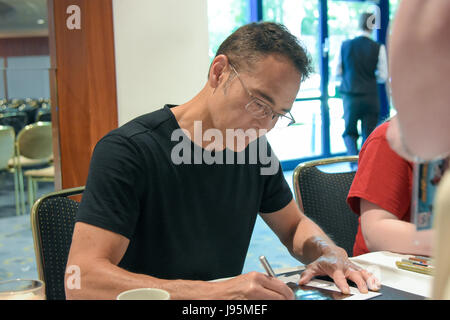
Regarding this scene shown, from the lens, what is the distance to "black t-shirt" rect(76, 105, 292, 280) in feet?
4.00

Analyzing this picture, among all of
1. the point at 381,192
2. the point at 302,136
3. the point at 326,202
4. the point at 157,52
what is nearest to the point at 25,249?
the point at 157,52

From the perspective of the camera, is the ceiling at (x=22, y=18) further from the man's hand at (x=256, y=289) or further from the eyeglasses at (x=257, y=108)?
the man's hand at (x=256, y=289)

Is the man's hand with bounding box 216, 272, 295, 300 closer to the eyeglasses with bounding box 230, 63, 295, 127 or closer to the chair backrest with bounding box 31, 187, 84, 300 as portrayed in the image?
the eyeglasses with bounding box 230, 63, 295, 127

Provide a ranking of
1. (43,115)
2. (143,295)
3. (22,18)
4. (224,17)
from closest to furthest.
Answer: (143,295)
(22,18)
(43,115)
(224,17)

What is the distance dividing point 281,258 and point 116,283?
258 centimetres

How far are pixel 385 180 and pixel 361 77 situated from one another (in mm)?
4457

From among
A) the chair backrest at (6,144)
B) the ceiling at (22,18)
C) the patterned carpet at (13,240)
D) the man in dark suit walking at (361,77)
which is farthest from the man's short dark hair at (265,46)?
the man in dark suit walking at (361,77)

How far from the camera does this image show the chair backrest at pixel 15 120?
4370 mm

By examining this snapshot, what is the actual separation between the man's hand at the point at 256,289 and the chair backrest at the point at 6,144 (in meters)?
4.11

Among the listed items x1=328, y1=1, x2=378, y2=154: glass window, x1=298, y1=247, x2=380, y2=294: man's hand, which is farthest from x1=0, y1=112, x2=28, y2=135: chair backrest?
x1=328, y1=1, x2=378, y2=154: glass window

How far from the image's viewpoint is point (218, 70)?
53.9 inches

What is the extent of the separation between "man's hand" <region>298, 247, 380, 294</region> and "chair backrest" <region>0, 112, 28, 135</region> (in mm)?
3766

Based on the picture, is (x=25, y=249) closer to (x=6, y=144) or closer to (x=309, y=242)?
(x=6, y=144)
